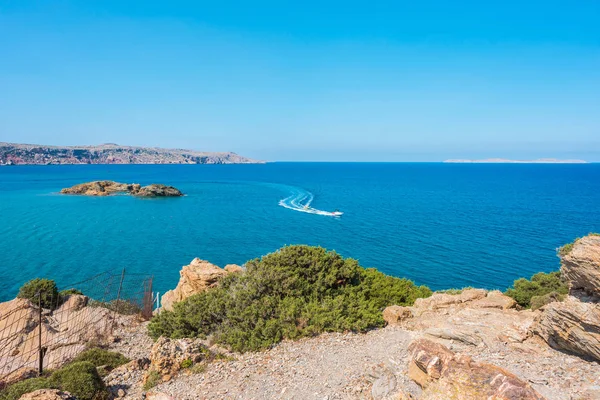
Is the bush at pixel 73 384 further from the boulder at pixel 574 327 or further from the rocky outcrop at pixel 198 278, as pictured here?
the boulder at pixel 574 327

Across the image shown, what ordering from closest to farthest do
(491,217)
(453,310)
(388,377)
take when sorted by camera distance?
1. (388,377)
2. (453,310)
3. (491,217)

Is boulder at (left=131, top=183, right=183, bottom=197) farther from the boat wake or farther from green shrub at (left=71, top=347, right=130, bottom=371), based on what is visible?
green shrub at (left=71, top=347, right=130, bottom=371)

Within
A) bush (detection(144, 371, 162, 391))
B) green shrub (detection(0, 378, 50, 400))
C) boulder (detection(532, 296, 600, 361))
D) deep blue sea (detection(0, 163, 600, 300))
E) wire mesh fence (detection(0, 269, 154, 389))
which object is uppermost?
boulder (detection(532, 296, 600, 361))

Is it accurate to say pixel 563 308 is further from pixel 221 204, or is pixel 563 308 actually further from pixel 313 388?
pixel 221 204

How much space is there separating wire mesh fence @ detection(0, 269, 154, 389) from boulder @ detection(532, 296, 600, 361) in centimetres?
1388

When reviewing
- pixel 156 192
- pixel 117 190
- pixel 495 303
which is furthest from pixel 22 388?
pixel 117 190

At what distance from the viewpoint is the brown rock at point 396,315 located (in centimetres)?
1309

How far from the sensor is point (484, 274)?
3444 centimetres

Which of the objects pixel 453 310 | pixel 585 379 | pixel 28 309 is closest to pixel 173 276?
pixel 28 309

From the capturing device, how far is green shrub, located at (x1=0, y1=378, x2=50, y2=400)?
8442 mm

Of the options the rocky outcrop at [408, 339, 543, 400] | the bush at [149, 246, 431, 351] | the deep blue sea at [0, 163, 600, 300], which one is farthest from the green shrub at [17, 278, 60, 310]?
the rocky outcrop at [408, 339, 543, 400]

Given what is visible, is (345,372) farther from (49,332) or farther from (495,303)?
(49,332)

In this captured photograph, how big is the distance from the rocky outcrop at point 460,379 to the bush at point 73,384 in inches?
301

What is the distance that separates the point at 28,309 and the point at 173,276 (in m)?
19.3
